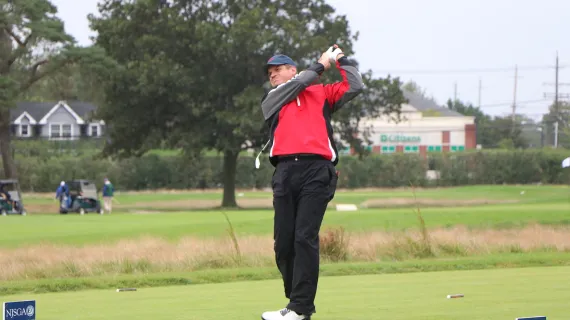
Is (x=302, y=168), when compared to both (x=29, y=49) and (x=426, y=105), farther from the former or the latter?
(x=426, y=105)

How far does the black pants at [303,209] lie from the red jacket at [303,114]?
99 mm

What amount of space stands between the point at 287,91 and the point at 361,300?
7.29 feet

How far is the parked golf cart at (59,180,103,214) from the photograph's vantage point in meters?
50.3

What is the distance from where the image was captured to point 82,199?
166 feet

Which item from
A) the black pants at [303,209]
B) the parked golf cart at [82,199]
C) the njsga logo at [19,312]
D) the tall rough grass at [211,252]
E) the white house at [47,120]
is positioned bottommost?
the parked golf cart at [82,199]

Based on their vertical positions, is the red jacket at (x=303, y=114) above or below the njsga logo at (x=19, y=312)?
above

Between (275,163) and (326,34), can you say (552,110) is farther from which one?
(275,163)

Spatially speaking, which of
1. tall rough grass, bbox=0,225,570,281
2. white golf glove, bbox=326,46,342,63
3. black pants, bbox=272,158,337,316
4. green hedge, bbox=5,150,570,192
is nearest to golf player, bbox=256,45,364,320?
black pants, bbox=272,158,337,316

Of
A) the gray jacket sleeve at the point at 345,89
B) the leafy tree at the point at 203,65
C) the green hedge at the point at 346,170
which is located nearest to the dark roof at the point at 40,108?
→ the green hedge at the point at 346,170

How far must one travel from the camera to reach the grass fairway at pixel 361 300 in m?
7.95

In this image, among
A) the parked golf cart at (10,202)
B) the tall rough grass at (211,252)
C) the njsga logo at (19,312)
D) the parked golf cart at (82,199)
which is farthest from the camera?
the parked golf cart at (82,199)

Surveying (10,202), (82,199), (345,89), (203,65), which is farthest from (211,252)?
(203,65)

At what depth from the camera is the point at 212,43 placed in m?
51.4

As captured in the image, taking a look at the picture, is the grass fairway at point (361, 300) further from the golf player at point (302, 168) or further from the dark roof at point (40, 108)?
the dark roof at point (40, 108)
